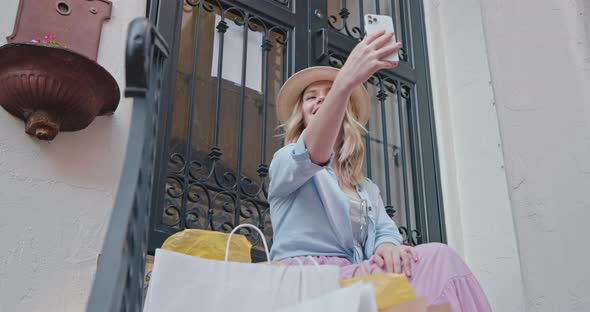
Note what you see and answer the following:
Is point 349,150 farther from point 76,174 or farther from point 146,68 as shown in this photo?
point 146,68

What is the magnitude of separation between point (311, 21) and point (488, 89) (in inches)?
37.4

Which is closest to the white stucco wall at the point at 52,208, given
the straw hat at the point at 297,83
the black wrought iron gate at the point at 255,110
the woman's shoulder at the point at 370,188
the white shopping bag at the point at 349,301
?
the black wrought iron gate at the point at 255,110

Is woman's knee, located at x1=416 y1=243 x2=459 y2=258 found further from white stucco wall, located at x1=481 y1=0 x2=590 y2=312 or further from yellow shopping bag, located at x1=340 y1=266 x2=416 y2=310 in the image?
white stucco wall, located at x1=481 y1=0 x2=590 y2=312

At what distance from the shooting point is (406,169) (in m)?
3.23

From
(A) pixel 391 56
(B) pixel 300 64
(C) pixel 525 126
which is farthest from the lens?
(C) pixel 525 126

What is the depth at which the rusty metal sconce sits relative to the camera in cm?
199

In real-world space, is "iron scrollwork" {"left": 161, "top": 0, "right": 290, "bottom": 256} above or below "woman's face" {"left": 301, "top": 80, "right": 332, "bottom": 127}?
below

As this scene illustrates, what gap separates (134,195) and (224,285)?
42 cm

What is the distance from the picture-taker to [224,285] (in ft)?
3.86

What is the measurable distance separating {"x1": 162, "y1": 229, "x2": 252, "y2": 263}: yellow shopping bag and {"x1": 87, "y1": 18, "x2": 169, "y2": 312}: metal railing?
2.51 ft

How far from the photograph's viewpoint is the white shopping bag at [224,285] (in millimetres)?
1144

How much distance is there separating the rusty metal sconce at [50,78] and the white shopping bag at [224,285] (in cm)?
103

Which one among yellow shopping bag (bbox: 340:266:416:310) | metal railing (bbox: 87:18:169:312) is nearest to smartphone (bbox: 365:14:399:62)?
yellow shopping bag (bbox: 340:266:416:310)

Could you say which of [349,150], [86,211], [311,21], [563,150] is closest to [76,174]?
[86,211]
